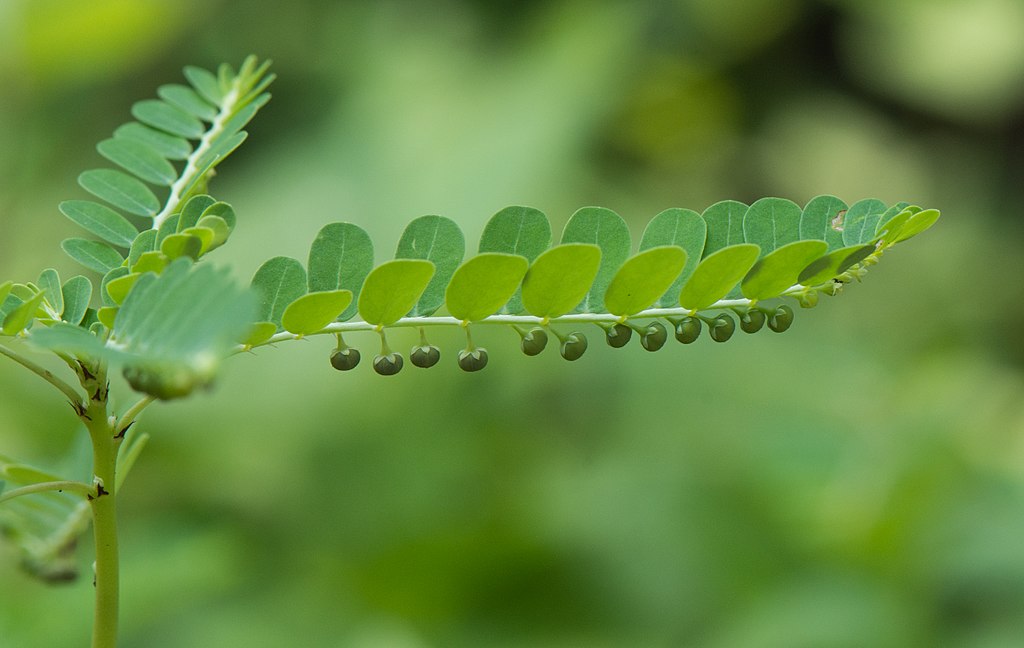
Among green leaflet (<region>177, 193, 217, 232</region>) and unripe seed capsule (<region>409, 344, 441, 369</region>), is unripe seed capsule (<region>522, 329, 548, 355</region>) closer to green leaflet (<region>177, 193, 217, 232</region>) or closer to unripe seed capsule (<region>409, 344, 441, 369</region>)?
unripe seed capsule (<region>409, 344, 441, 369</region>)

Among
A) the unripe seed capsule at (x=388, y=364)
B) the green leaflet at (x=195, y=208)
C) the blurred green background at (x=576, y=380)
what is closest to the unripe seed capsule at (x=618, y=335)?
the unripe seed capsule at (x=388, y=364)

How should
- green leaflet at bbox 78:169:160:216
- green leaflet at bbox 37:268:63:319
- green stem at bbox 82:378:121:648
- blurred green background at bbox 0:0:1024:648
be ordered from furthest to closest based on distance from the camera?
blurred green background at bbox 0:0:1024:648 → green leaflet at bbox 78:169:160:216 → green leaflet at bbox 37:268:63:319 → green stem at bbox 82:378:121:648

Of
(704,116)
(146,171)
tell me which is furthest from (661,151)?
(146,171)

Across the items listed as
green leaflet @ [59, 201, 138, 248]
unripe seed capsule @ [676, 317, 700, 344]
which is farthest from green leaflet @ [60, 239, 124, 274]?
unripe seed capsule @ [676, 317, 700, 344]

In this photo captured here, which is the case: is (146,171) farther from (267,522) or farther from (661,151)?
(661,151)

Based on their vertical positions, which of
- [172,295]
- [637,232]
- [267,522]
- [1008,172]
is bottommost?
[172,295]
